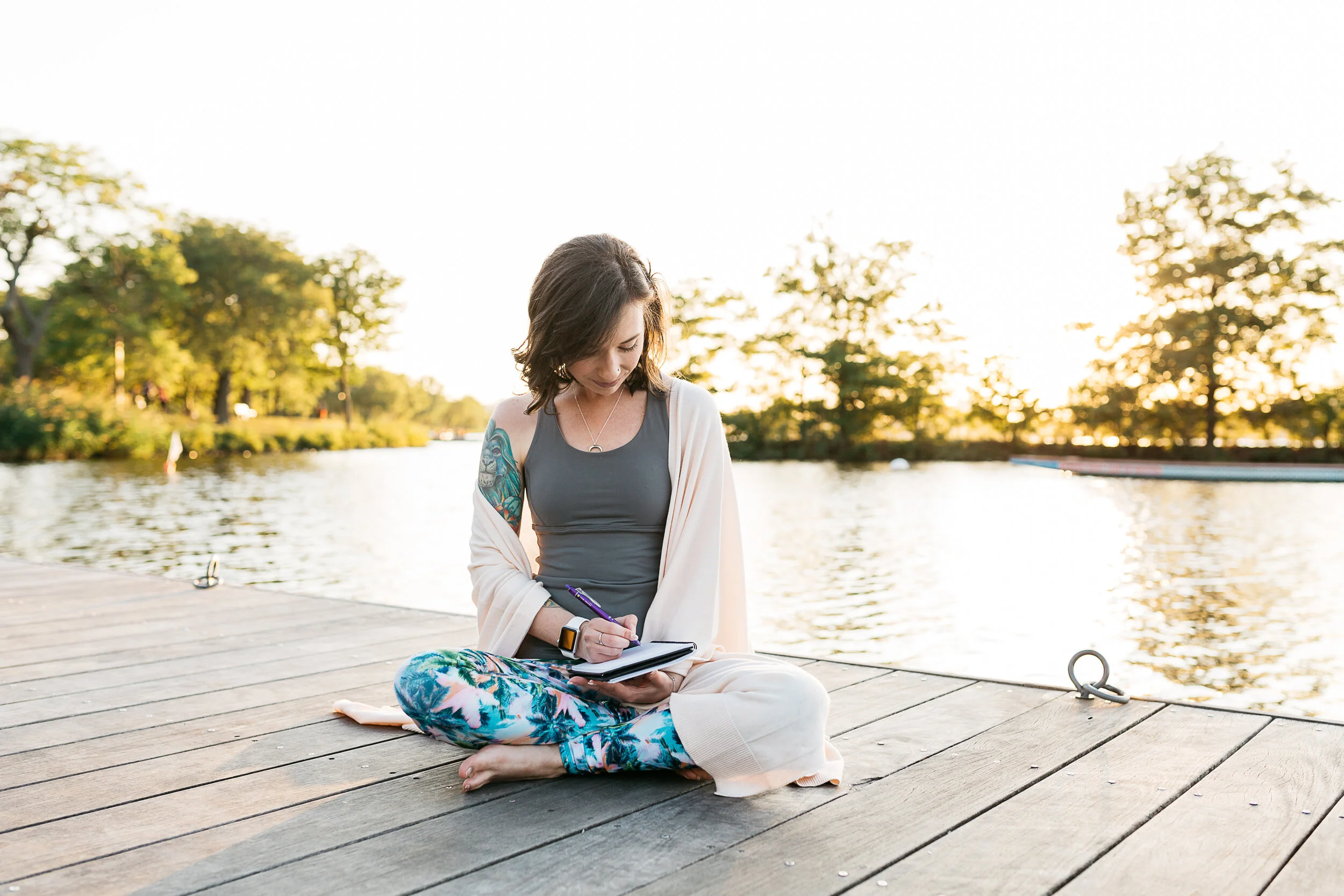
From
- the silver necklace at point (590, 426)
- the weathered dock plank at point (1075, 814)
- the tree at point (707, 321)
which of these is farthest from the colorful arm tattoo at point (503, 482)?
the tree at point (707, 321)

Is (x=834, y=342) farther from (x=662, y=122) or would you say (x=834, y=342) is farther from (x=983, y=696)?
(x=983, y=696)

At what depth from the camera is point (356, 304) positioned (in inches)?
1598

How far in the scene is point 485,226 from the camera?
21.6 m

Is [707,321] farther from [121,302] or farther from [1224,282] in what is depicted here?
[121,302]

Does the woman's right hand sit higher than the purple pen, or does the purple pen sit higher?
the purple pen

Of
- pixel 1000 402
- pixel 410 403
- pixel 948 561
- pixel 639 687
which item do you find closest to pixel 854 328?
pixel 1000 402

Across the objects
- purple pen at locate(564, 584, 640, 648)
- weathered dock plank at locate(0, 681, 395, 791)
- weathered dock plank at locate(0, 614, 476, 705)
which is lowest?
weathered dock plank at locate(0, 681, 395, 791)

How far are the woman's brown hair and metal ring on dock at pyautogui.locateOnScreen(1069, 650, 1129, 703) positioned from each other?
1372mm

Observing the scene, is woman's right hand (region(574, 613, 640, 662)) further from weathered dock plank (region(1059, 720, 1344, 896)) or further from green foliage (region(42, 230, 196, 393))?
green foliage (region(42, 230, 196, 393))

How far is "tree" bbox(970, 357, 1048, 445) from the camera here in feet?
94.3

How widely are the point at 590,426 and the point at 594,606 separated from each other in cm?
37

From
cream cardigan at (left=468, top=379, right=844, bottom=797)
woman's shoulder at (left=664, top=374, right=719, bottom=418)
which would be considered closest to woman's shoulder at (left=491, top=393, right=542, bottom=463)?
cream cardigan at (left=468, top=379, right=844, bottom=797)

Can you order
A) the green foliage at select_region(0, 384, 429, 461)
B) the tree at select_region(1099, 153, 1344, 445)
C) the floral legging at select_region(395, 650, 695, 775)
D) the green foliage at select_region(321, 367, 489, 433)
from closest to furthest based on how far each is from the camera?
1. the floral legging at select_region(395, 650, 695, 775)
2. the green foliage at select_region(0, 384, 429, 461)
3. the tree at select_region(1099, 153, 1344, 445)
4. the green foliage at select_region(321, 367, 489, 433)

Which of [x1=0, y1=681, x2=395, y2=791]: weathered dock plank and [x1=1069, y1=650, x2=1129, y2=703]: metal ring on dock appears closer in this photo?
[x1=0, y1=681, x2=395, y2=791]: weathered dock plank
